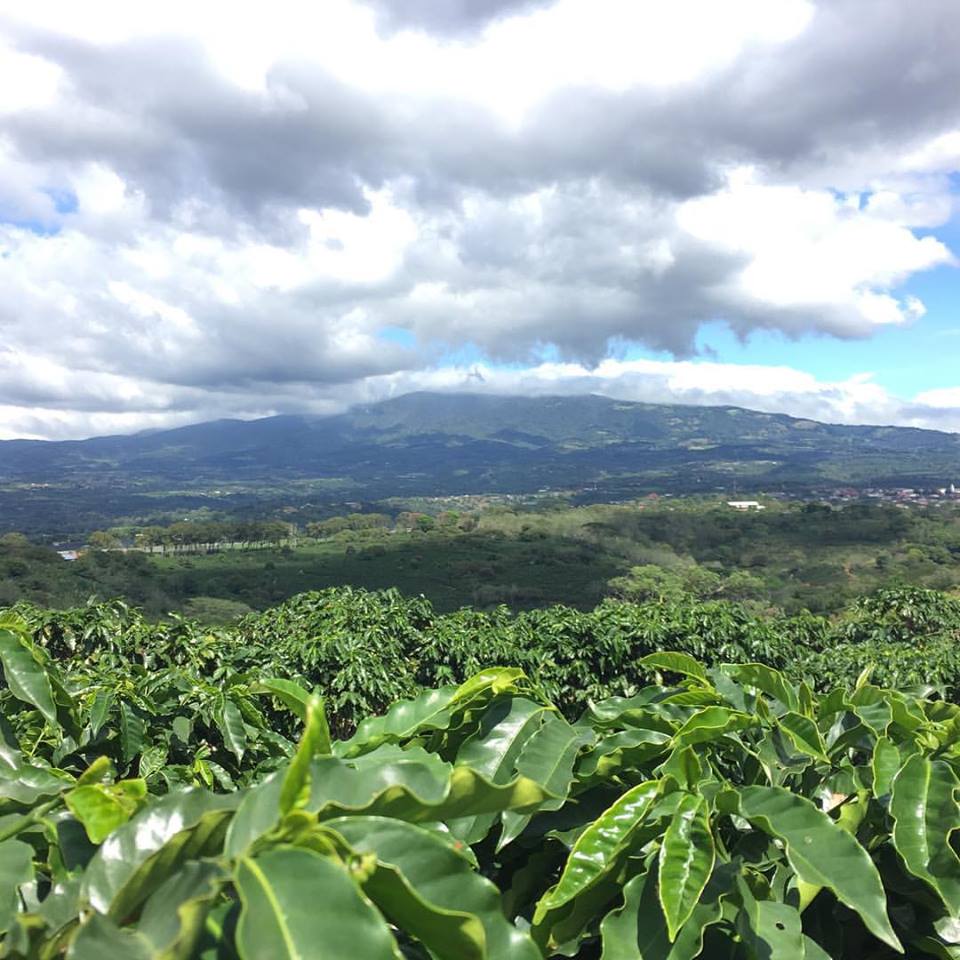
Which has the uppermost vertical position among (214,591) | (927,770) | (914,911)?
(927,770)

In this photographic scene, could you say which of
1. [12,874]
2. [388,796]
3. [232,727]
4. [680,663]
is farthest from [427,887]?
[232,727]

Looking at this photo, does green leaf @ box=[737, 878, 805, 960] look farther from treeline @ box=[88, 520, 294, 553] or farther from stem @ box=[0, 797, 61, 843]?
treeline @ box=[88, 520, 294, 553]

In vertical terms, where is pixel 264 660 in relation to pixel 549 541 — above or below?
above

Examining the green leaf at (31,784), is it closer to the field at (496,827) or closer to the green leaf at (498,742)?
the field at (496,827)

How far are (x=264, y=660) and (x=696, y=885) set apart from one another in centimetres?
593

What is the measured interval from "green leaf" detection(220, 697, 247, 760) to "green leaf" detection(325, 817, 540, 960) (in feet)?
4.71

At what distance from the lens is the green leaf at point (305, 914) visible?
0.65 meters

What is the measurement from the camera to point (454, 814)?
2.99 feet

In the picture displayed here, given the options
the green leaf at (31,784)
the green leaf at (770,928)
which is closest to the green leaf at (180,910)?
the green leaf at (31,784)

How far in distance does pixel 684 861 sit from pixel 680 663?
66 cm

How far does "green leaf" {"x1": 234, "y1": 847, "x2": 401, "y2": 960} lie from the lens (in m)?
0.65

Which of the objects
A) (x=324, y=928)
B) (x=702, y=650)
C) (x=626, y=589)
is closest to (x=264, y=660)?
(x=702, y=650)

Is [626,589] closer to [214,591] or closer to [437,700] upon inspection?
[214,591]

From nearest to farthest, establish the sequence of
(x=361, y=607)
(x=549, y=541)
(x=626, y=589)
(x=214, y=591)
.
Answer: (x=361, y=607)
(x=626, y=589)
(x=214, y=591)
(x=549, y=541)
